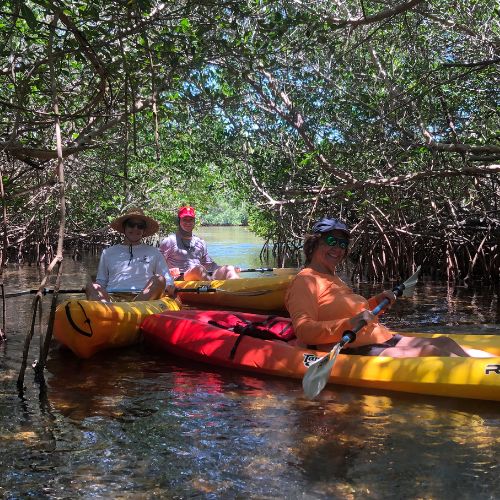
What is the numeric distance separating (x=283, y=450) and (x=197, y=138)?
9.25 meters

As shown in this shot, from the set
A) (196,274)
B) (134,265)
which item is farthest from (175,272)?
(134,265)

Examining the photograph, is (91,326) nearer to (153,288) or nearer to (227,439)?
(153,288)

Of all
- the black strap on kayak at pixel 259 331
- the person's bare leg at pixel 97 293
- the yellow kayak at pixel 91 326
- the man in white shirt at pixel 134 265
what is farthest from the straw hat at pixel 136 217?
the black strap on kayak at pixel 259 331

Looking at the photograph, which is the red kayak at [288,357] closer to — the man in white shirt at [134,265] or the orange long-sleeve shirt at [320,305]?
the orange long-sleeve shirt at [320,305]

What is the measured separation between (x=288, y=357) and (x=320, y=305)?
2.07ft

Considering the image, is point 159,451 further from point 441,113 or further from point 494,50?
point 441,113

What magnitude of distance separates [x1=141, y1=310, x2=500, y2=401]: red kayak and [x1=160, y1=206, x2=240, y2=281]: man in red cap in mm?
2801

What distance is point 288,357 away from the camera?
4.50 meters

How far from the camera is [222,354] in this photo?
4906mm

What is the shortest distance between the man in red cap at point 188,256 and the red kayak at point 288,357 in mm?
2801

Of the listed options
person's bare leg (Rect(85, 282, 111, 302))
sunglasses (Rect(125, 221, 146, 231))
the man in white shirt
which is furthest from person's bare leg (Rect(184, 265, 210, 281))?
person's bare leg (Rect(85, 282, 111, 302))

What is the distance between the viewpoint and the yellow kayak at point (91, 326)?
5219 millimetres

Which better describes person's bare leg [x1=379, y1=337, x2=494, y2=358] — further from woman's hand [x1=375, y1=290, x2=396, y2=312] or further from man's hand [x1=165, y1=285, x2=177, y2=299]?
man's hand [x1=165, y1=285, x2=177, y2=299]

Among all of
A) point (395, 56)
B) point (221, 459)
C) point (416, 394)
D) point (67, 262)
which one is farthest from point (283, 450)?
point (67, 262)
